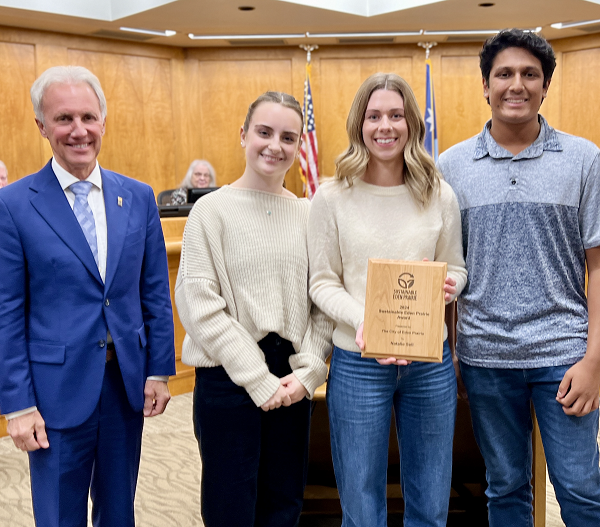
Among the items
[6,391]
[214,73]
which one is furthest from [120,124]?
[6,391]

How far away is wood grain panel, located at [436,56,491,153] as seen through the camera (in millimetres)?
7406

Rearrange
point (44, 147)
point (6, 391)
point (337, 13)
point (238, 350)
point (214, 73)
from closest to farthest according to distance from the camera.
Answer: point (6, 391)
point (238, 350)
point (337, 13)
point (44, 147)
point (214, 73)

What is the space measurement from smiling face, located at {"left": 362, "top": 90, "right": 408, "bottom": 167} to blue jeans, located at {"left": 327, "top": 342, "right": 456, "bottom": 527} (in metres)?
0.56

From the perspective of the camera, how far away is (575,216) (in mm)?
1734

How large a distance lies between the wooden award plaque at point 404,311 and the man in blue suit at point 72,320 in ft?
2.16

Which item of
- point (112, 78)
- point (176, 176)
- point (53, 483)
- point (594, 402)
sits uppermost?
point (112, 78)

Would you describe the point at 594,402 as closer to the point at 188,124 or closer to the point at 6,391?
the point at 6,391

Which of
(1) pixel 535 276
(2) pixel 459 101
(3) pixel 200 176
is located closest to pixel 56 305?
(1) pixel 535 276

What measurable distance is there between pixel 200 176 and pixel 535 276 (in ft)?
17.9

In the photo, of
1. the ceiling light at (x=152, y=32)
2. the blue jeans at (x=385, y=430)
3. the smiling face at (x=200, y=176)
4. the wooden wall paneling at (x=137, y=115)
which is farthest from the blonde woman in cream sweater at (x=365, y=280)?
the wooden wall paneling at (x=137, y=115)

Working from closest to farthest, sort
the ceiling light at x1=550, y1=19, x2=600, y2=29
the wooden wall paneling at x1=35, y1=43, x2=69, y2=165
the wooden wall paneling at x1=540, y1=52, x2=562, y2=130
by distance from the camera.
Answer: the wooden wall paneling at x1=35, y1=43, x2=69, y2=165 < the ceiling light at x1=550, y1=19, x2=600, y2=29 < the wooden wall paneling at x1=540, y1=52, x2=562, y2=130

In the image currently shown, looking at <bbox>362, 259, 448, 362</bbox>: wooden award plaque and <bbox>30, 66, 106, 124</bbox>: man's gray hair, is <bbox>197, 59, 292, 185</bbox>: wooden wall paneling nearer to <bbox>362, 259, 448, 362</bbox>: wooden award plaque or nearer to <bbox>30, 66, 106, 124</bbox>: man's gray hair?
<bbox>30, 66, 106, 124</bbox>: man's gray hair

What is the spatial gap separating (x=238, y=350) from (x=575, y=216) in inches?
39.1

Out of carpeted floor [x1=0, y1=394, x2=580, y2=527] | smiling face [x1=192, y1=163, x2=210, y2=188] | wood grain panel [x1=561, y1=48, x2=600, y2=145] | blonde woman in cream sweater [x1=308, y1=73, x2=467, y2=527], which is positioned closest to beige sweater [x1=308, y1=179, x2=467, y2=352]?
blonde woman in cream sweater [x1=308, y1=73, x2=467, y2=527]
